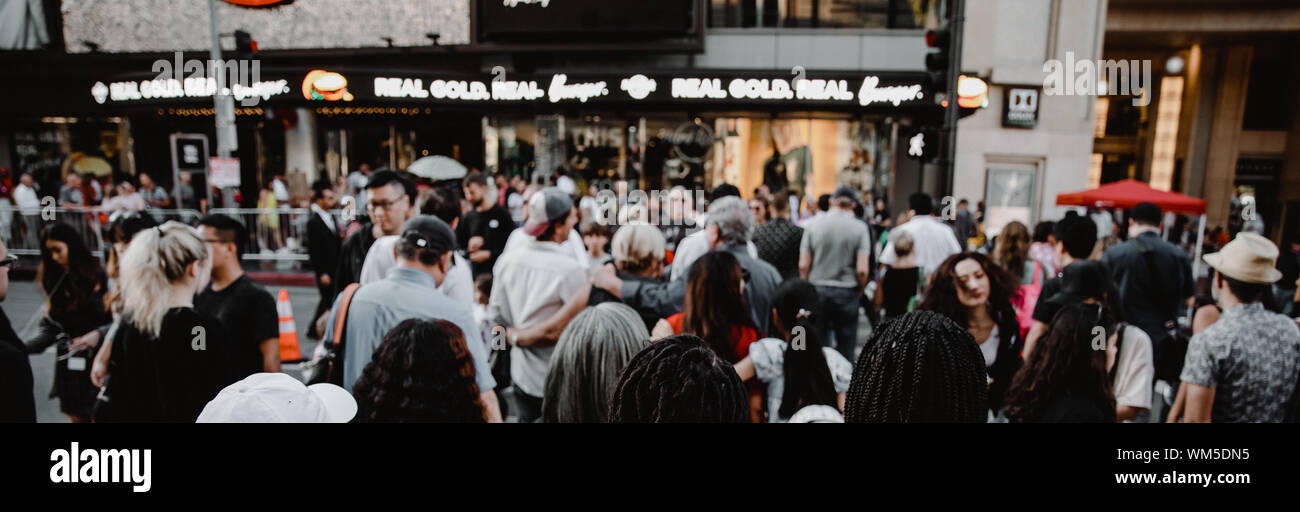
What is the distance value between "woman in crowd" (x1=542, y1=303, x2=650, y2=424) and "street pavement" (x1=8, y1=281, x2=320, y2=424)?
12.9 feet

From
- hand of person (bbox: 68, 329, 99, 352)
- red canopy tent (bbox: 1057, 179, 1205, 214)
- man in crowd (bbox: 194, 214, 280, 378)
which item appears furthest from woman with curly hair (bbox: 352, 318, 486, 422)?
red canopy tent (bbox: 1057, 179, 1205, 214)

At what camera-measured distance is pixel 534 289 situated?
11.8 ft

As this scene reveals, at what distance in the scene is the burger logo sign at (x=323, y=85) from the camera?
12352mm

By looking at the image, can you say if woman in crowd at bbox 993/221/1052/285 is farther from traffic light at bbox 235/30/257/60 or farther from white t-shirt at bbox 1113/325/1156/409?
traffic light at bbox 235/30/257/60

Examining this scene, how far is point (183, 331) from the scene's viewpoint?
2.42 metres

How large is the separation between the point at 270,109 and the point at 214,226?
13937mm

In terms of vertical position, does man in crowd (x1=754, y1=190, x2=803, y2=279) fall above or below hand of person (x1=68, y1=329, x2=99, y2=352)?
above

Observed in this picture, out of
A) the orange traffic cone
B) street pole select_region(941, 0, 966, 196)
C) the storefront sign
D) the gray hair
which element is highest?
the storefront sign

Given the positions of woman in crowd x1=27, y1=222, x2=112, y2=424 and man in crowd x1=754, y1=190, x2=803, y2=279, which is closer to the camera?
woman in crowd x1=27, y1=222, x2=112, y2=424

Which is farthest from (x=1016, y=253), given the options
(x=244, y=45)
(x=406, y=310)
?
(x=244, y=45)

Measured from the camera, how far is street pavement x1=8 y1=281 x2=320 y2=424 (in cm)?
488

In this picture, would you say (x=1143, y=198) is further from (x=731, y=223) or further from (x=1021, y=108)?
(x=731, y=223)
